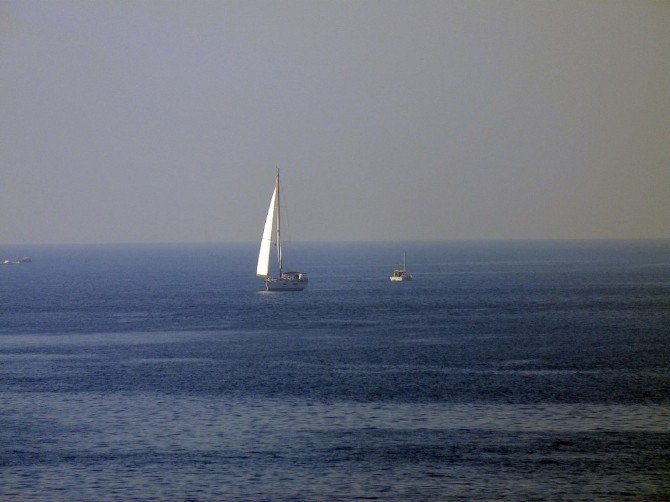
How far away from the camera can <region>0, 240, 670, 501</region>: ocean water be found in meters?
47.9

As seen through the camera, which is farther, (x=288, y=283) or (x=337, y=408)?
(x=288, y=283)

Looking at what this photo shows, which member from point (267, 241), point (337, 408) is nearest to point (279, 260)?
point (267, 241)

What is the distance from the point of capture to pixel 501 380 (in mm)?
75312

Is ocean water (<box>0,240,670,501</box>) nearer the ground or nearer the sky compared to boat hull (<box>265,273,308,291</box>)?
nearer the ground

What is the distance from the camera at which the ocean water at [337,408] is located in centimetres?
4791

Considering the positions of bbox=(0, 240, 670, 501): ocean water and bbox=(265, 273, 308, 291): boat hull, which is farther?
bbox=(265, 273, 308, 291): boat hull

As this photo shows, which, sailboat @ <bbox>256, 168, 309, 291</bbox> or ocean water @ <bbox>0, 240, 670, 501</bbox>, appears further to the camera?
sailboat @ <bbox>256, 168, 309, 291</bbox>

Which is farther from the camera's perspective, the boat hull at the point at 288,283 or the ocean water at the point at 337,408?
the boat hull at the point at 288,283

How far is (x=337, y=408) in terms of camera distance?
211 ft

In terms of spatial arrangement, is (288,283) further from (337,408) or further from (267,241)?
(337,408)

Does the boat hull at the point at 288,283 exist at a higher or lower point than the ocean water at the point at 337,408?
higher

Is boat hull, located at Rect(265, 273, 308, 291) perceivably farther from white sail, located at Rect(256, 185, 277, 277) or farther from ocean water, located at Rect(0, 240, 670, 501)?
ocean water, located at Rect(0, 240, 670, 501)

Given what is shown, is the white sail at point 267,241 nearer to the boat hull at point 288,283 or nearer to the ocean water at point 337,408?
the boat hull at point 288,283

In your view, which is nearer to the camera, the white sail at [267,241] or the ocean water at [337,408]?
the ocean water at [337,408]
